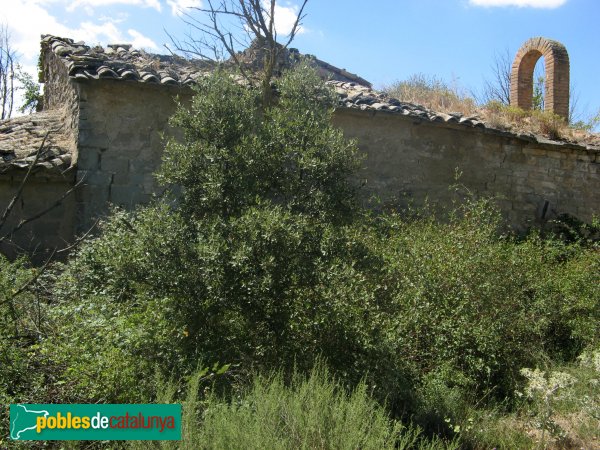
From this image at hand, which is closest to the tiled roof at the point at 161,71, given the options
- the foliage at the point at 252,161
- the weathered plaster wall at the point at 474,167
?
the weathered plaster wall at the point at 474,167

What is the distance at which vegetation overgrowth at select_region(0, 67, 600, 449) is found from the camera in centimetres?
428

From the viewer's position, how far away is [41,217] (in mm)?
7961

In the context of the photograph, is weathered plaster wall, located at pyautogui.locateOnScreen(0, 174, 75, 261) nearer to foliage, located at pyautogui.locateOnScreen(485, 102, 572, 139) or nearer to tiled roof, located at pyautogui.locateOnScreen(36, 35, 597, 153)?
tiled roof, located at pyautogui.locateOnScreen(36, 35, 597, 153)

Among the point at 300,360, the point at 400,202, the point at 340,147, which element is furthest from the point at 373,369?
the point at 400,202

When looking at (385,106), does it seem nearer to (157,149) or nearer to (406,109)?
(406,109)

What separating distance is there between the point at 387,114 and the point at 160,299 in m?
5.97

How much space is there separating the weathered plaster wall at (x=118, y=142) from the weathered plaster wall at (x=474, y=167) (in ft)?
9.44

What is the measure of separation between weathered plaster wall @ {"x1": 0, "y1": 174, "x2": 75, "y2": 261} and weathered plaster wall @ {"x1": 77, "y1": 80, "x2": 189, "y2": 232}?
22cm

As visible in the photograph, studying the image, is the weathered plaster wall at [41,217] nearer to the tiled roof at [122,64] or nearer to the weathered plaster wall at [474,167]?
the tiled roof at [122,64]

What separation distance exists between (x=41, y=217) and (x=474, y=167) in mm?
7181

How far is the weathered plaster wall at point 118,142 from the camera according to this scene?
27.0 ft

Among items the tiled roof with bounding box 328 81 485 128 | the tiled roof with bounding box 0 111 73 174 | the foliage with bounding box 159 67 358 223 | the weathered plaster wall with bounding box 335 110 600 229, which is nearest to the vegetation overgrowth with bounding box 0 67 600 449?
the foliage with bounding box 159 67 358 223

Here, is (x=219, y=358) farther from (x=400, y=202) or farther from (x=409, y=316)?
(x=400, y=202)

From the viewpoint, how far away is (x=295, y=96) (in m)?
5.84
